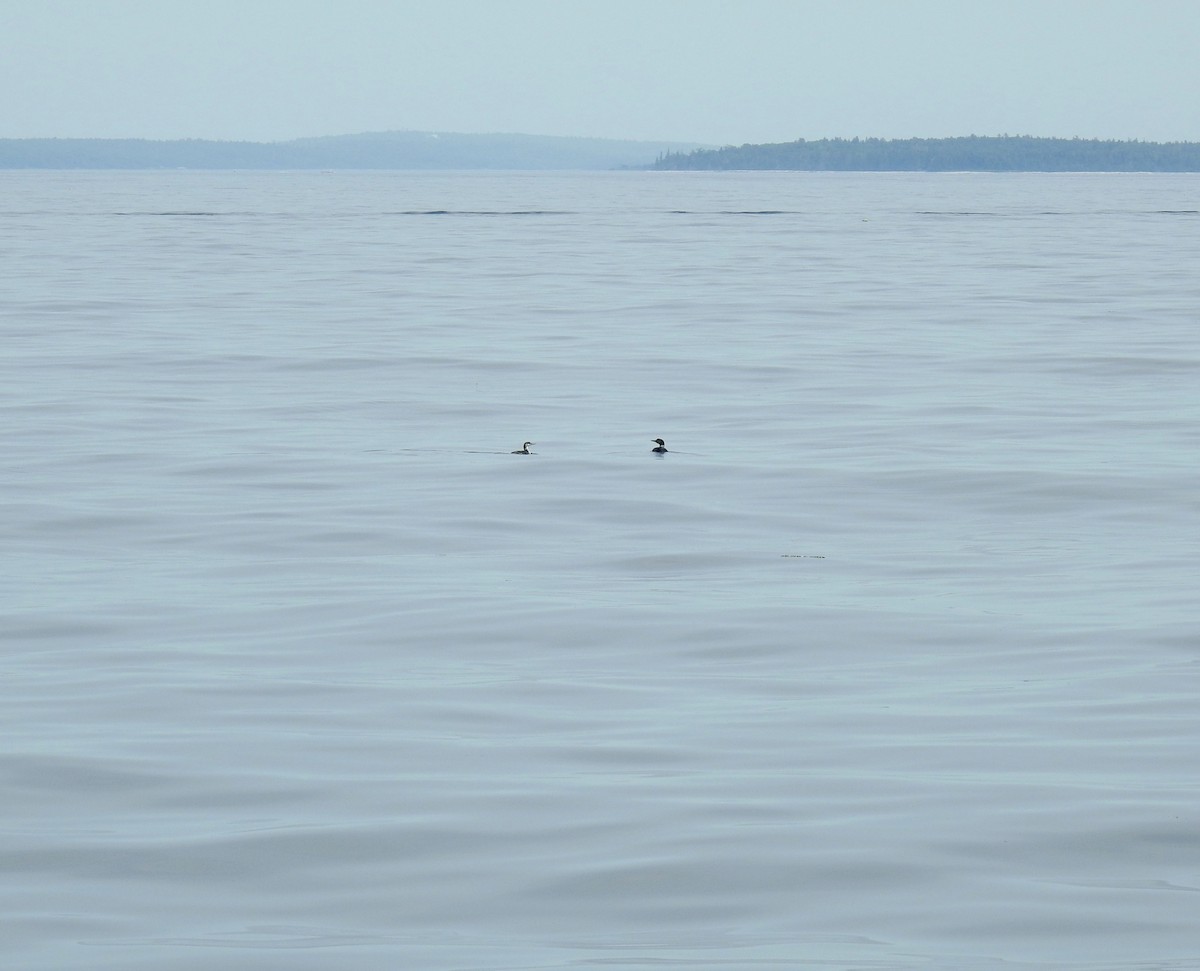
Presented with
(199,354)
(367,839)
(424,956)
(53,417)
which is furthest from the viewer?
(199,354)

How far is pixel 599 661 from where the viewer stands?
9477mm

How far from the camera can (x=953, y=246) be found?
60.1 metres

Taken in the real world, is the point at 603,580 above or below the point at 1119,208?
below

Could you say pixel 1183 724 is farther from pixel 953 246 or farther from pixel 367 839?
pixel 953 246

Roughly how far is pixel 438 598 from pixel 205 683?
7.53 ft

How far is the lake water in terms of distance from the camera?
5.99 m

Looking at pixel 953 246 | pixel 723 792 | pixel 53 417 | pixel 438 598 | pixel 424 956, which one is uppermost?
pixel 953 246

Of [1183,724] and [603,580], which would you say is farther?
[603,580]

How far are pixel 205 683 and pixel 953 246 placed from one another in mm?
53421

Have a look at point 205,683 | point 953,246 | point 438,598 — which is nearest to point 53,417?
point 438,598

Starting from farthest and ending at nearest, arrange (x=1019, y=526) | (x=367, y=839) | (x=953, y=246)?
(x=953, y=246), (x=1019, y=526), (x=367, y=839)

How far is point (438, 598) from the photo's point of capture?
11031 millimetres

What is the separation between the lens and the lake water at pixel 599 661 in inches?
236

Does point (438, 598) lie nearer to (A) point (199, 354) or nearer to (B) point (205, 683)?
(B) point (205, 683)
